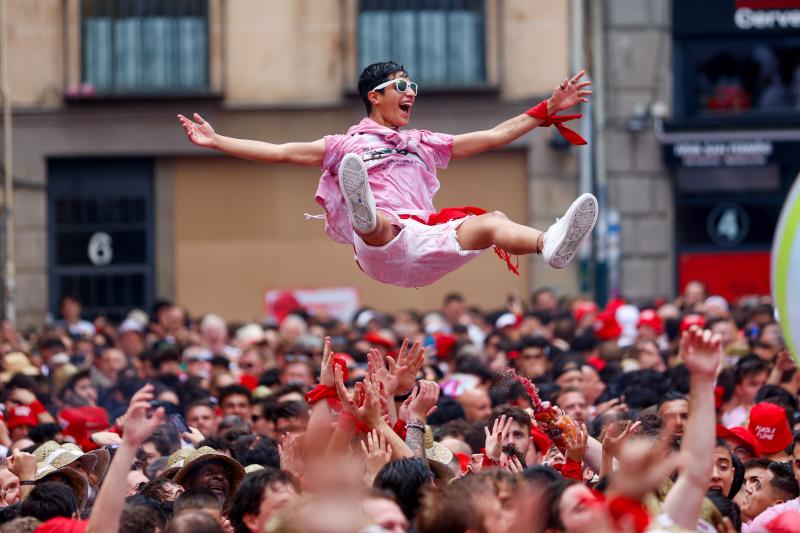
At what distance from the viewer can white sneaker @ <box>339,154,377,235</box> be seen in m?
9.12

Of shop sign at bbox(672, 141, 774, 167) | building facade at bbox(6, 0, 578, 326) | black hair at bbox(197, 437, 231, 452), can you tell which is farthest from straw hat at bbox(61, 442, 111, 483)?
shop sign at bbox(672, 141, 774, 167)

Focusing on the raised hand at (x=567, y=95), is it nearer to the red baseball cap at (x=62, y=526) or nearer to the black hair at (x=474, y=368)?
the black hair at (x=474, y=368)

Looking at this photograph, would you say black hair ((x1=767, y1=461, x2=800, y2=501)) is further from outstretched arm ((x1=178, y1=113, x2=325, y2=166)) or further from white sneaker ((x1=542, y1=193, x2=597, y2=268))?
outstretched arm ((x1=178, y1=113, x2=325, y2=166))

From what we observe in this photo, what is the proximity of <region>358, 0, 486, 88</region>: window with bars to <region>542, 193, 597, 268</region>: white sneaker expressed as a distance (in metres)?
15.9

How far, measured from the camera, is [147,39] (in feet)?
81.7

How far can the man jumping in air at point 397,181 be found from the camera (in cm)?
927

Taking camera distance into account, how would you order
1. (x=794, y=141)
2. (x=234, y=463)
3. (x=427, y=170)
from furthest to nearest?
(x=794, y=141)
(x=427, y=170)
(x=234, y=463)

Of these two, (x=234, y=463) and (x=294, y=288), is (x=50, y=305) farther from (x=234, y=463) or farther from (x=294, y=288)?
(x=234, y=463)

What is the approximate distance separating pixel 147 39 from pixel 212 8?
42.2 inches

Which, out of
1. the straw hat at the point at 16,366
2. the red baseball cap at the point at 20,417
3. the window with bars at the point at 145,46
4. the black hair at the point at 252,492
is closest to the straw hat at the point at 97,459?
the black hair at the point at 252,492

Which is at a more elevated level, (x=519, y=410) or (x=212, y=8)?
(x=212, y=8)

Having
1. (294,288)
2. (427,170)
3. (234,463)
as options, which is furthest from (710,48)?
(234,463)

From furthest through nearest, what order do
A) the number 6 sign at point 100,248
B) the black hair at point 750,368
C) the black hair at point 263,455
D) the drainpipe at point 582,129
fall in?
1. the number 6 sign at point 100,248
2. the drainpipe at point 582,129
3. the black hair at point 750,368
4. the black hair at point 263,455

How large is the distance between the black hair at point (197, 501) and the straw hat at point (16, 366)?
704 cm
